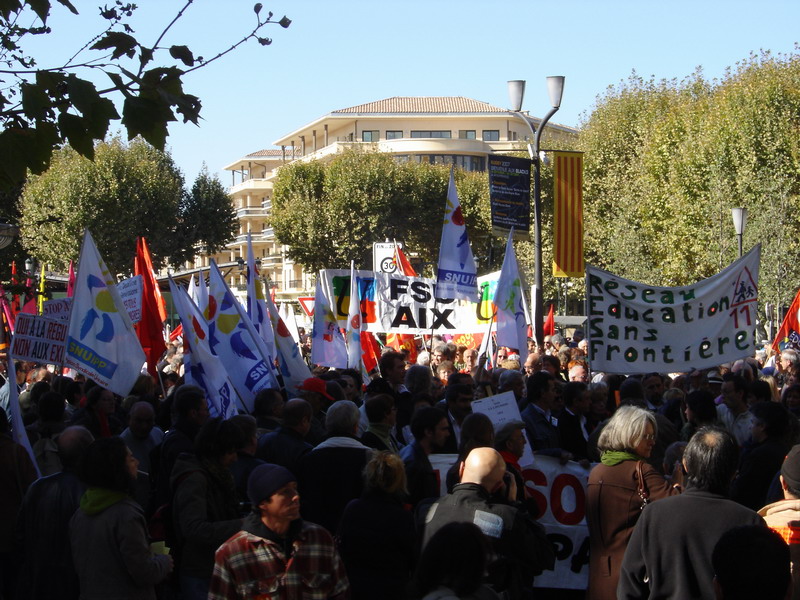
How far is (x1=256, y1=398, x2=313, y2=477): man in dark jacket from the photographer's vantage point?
258 inches

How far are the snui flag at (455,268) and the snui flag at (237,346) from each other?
3649 millimetres

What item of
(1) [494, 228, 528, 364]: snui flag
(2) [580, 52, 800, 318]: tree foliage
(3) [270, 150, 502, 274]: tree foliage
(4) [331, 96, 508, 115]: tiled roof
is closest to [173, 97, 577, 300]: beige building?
(4) [331, 96, 508, 115]: tiled roof

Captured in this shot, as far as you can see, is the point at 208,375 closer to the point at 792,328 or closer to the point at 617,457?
the point at 617,457

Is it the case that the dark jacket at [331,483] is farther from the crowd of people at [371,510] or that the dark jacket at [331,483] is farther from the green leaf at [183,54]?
the green leaf at [183,54]

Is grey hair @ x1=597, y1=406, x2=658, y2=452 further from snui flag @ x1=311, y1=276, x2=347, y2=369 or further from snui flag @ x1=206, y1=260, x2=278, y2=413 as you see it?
snui flag @ x1=311, y1=276, x2=347, y2=369

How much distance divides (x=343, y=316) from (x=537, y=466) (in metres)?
8.41

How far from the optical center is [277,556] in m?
4.24

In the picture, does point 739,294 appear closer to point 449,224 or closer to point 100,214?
point 449,224

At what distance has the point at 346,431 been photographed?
21.0 feet

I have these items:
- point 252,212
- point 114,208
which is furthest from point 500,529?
point 252,212

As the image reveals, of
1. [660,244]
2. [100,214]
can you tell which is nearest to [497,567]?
[660,244]

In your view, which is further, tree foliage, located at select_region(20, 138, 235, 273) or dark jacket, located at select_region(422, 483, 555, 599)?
tree foliage, located at select_region(20, 138, 235, 273)

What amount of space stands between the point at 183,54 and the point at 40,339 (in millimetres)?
5697

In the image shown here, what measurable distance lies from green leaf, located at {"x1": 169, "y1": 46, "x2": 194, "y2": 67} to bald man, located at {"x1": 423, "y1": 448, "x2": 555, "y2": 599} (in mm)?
2182
